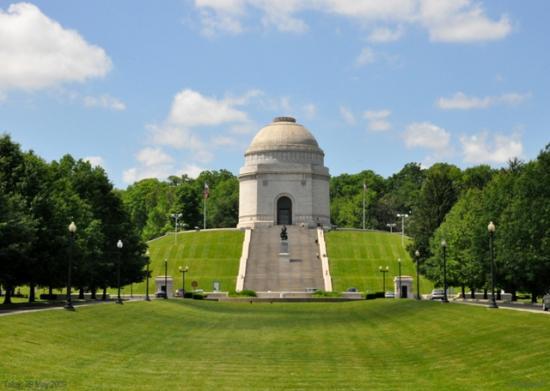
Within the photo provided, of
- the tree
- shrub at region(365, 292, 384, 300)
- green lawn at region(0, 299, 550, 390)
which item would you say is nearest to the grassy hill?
shrub at region(365, 292, 384, 300)

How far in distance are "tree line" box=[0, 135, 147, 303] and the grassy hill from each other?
16988 millimetres

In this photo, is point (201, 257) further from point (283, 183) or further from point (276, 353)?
point (276, 353)

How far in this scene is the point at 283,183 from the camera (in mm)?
121188

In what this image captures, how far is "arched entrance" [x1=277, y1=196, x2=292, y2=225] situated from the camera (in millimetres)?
121438

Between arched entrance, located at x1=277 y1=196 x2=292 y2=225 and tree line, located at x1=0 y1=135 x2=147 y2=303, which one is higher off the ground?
arched entrance, located at x1=277 y1=196 x2=292 y2=225

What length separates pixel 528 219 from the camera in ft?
162

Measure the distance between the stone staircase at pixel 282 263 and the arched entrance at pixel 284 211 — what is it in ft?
38.3

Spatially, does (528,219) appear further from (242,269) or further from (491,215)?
(242,269)

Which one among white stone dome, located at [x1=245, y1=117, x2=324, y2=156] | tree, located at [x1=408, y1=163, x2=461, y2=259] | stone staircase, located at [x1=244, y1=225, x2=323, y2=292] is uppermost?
white stone dome, located at [x1=245, y1=117, x2=324, y2=156]

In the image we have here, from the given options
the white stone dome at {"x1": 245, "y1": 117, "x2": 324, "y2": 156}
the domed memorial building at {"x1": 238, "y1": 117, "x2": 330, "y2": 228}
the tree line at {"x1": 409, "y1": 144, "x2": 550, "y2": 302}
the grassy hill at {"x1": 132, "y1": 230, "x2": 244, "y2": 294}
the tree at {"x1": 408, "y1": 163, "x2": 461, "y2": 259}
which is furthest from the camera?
the white stone dome at {"x1": 245, "y1": 117, "x2": 324, "y2": 156}

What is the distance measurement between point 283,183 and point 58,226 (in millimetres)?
72602

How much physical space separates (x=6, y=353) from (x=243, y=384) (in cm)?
590

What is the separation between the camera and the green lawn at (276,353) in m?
19.1

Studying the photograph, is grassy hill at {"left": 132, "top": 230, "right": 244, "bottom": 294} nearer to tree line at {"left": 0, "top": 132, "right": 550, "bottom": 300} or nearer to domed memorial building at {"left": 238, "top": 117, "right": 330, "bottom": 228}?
domed memorial building at {"left": 238, "top": 117, "right": 330, "bottom": 228}
